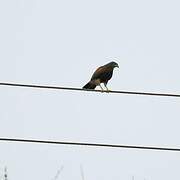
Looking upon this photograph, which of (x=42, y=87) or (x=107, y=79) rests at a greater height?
(x=107, y=79)

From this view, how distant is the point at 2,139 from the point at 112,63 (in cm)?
628

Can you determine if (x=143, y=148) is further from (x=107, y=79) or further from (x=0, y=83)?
(x=107, y=79)

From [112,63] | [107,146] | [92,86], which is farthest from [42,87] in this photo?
[112,63]

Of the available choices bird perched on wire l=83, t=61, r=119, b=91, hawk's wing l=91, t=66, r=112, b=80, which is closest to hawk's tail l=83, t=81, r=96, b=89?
bird perched on wire l=83, t=61, r=119, b=91

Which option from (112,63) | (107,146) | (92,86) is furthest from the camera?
(112,63)

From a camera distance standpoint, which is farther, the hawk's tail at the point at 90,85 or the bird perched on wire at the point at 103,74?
the bird perched on wire at the point at 103,74

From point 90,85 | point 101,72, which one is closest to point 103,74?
point 101,72

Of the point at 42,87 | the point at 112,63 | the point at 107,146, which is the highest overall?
the point at 112,63

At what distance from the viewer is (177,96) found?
1177cm

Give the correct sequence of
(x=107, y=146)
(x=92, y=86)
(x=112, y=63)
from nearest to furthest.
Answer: (x=107, y=146) → (x=92, y=86) → (x=112, y=63)

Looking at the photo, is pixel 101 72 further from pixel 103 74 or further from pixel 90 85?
pixel 90 85

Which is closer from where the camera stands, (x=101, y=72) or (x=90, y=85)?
(x=90, y=85)

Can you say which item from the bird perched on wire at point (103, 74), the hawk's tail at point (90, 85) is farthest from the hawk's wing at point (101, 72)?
the hawk's tail at point (90, 85)

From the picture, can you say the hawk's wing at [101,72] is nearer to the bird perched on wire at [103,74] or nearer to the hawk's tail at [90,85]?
the bird perched on wire at [103,74]
